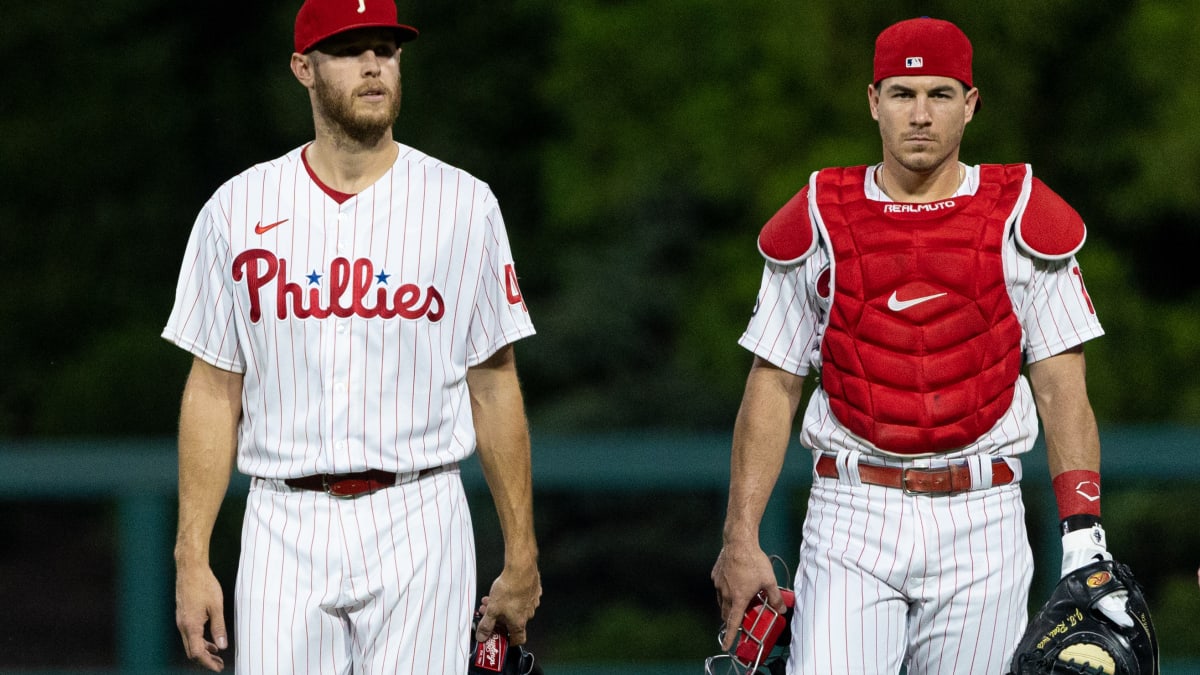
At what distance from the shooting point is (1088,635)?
3709 mm

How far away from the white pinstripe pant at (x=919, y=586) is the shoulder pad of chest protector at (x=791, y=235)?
0.53 m

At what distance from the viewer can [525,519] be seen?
3.75 metres

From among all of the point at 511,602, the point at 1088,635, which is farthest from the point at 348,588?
the point at 1088,635

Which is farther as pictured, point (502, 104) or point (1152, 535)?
point (502, 104)

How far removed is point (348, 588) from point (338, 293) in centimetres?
58

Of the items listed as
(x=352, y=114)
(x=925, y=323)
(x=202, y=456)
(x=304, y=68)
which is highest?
(x=304, y=68)

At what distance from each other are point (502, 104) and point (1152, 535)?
419 centimetres

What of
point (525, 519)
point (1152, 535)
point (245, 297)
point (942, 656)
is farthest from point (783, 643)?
point (1152, 535)

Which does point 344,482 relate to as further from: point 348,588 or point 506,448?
point 506,448

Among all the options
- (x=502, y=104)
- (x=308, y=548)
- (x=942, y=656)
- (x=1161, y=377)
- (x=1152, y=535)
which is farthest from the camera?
(x=502, y=104)

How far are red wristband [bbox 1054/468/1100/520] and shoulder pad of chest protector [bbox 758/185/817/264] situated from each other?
724mm

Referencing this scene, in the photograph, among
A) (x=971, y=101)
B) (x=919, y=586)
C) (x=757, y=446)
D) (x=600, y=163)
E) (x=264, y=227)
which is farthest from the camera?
(x=600, y=163)

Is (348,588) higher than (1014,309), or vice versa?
(1014,309)

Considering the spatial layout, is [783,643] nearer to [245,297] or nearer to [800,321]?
[800,321]
